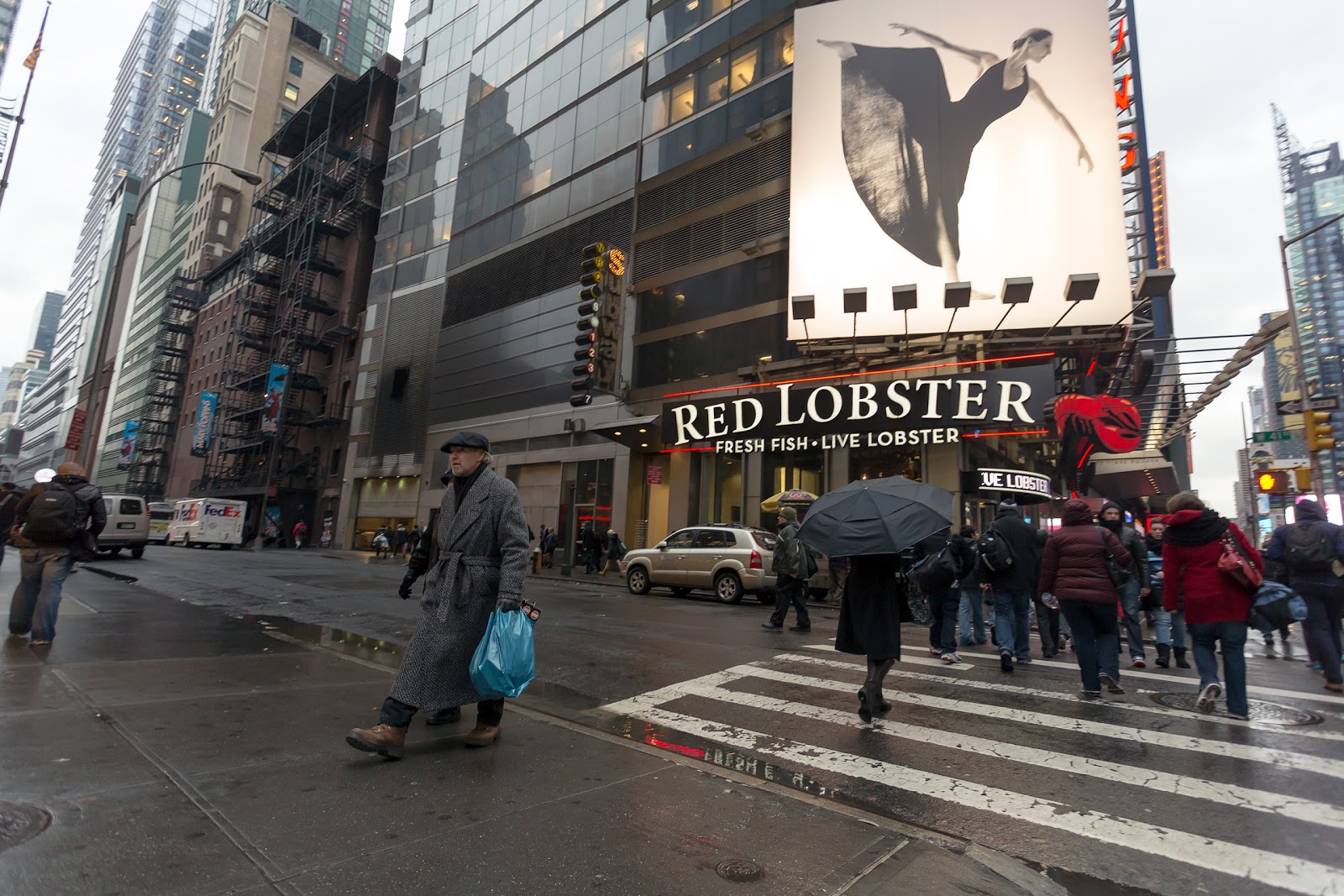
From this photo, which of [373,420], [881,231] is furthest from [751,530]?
[373,420]

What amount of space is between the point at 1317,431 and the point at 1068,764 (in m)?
13.8

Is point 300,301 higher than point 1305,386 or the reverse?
higher

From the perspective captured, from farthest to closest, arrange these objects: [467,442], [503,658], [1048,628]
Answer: [1048,628] < [467,442] < [503,658]

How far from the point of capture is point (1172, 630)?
8.30m

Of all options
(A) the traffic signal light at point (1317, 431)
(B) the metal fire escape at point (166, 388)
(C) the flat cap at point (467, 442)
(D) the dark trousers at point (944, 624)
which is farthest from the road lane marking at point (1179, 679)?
(B) the metal fire escape at point (166, 388)

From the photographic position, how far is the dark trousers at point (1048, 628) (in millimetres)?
8664

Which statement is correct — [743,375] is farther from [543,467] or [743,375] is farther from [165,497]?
[165,497]

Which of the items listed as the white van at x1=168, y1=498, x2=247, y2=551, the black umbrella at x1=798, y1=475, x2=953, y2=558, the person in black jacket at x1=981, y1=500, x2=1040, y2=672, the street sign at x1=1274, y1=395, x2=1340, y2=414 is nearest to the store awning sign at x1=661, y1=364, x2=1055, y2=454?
the street sign at x1=1274, y1=395, x2=1340, y2=414

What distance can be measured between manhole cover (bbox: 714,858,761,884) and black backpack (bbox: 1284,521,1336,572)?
7.43 metres

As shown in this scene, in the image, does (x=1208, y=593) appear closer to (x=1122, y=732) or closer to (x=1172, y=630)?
(x=1122, y=732)

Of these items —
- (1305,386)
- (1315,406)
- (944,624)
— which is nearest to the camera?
(944,624)

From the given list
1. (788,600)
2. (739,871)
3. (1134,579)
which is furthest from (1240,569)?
(788,600)

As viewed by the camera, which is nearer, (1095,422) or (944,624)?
Answer: (944,624)

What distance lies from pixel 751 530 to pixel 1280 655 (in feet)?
30.2
